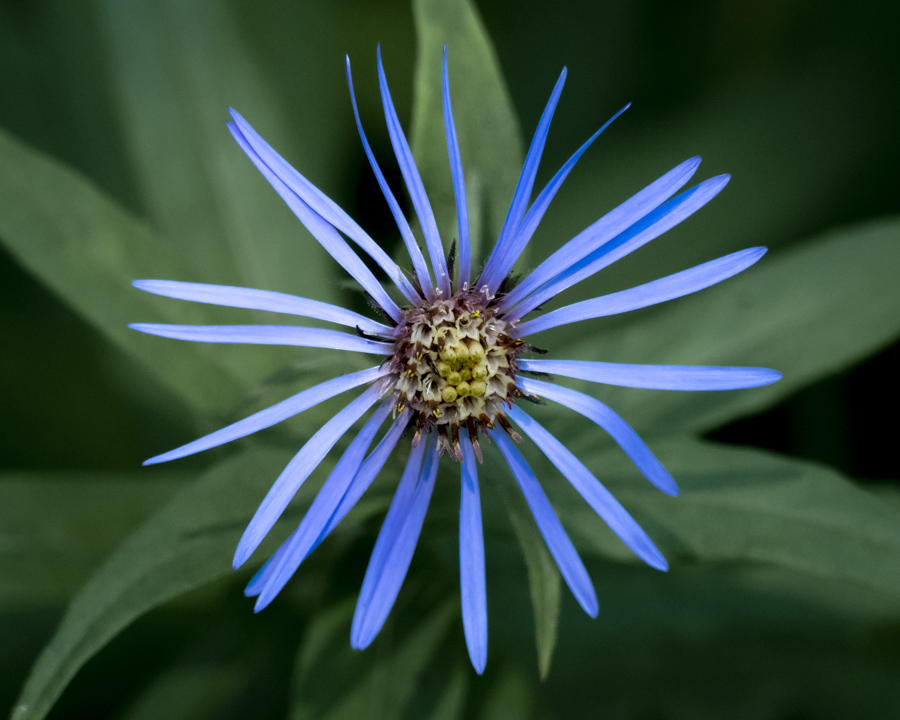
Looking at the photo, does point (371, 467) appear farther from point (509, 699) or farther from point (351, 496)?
point (509, 699)

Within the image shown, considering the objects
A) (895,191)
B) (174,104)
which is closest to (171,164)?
(174,104)

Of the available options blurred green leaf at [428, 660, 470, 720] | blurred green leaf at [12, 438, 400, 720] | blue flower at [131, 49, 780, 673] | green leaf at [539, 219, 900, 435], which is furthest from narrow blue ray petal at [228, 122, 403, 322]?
blurred green leaf at [428, 660, 470, 720]

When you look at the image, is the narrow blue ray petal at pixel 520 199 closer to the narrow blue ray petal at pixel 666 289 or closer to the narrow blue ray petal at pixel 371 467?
the narrow blue ray petal at pixel 666 289

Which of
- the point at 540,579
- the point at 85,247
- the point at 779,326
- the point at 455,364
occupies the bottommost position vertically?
the point at 540,579

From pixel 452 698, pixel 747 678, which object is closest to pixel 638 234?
pixel 452 698

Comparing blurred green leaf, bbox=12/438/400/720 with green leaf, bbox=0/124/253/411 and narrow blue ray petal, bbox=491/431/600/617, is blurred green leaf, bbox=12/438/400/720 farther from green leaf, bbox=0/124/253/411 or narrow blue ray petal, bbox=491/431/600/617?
green leaf, bbox=0/124/253/411
